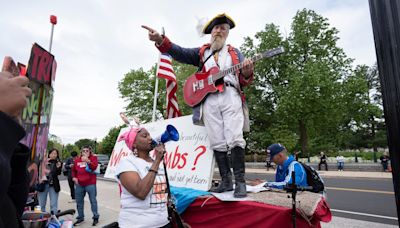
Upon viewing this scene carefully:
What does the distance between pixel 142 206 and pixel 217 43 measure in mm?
1724

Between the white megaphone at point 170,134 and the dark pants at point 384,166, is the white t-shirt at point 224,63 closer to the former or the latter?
the white megaphone at point 170,134

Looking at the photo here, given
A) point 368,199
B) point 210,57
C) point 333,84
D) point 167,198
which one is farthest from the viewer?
point 333,84

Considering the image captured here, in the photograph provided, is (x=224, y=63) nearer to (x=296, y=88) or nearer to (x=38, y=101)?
(x=38, y=101)

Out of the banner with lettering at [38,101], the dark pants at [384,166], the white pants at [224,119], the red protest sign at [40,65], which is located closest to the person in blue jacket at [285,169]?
the white pants at [224,119]

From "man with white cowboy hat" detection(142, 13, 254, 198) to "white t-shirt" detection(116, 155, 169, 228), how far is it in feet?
1.99

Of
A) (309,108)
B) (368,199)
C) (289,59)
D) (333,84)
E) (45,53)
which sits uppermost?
(289,59)

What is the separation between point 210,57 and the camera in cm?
289

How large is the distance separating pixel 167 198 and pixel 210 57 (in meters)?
1.47

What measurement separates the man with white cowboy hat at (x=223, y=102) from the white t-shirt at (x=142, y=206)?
61cm

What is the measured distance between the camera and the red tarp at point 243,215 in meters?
2.07

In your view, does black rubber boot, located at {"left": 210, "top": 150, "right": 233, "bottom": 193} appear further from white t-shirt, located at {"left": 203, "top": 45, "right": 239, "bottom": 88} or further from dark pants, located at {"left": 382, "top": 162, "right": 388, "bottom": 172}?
dark pants, located at {"left": 382, "top": 162, "right": 388, "bottom": 172}

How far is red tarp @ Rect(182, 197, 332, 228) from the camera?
6.79 feet

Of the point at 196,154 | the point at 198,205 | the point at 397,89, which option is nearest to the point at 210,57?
the point at 196,154

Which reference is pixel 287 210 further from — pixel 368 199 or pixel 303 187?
pixel 368 199
